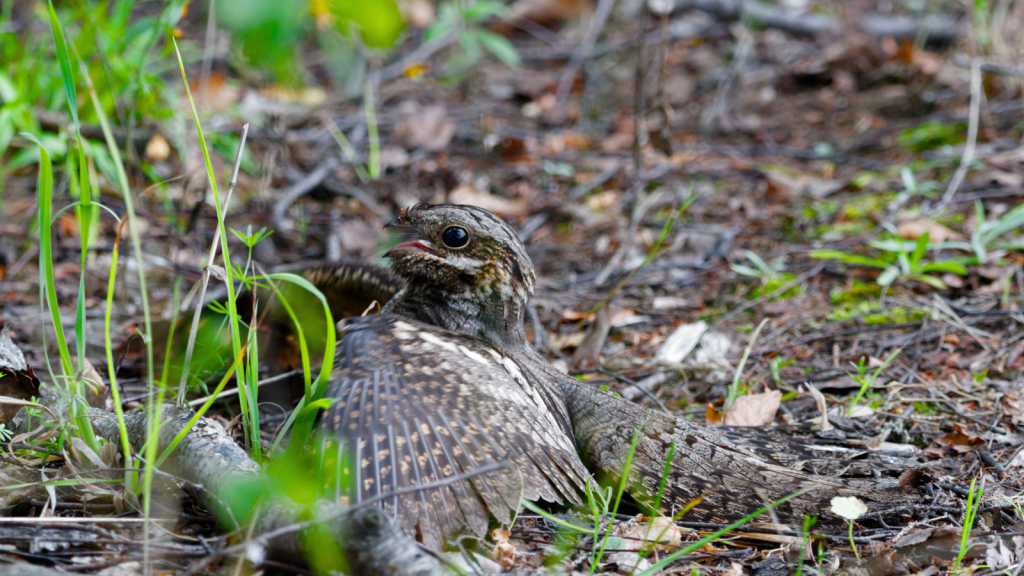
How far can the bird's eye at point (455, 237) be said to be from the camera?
10.1 feet

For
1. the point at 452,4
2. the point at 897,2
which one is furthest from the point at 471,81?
the point at 897,2

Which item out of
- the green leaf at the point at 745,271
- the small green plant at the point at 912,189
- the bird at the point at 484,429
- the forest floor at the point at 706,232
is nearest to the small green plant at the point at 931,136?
the forest floor at the point at 706,232

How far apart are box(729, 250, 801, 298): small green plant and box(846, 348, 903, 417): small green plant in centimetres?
84

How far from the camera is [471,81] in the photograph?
24.4 feet

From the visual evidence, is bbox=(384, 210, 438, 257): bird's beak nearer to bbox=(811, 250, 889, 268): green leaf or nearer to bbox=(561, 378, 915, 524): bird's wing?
bbox=(561, 378, 915, 524): bird's wing

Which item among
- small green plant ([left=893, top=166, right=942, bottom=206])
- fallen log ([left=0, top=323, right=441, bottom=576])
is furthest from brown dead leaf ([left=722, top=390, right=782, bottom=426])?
small green plant ([left=893, top=166, right=942, bottom=206])

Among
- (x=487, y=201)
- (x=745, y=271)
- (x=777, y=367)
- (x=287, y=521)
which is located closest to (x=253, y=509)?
(x=287, y=521)

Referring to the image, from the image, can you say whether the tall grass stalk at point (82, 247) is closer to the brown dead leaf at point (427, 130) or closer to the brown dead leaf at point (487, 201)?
the brown dead leaf at point (487, 201)

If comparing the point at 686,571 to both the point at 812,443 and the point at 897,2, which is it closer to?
the point at 812,443

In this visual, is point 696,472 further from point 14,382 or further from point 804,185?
point 804,185

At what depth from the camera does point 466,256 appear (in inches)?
122

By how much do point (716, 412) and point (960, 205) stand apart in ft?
9.65

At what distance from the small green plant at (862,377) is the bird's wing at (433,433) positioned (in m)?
Result: 1.42

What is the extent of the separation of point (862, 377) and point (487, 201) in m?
3.02
